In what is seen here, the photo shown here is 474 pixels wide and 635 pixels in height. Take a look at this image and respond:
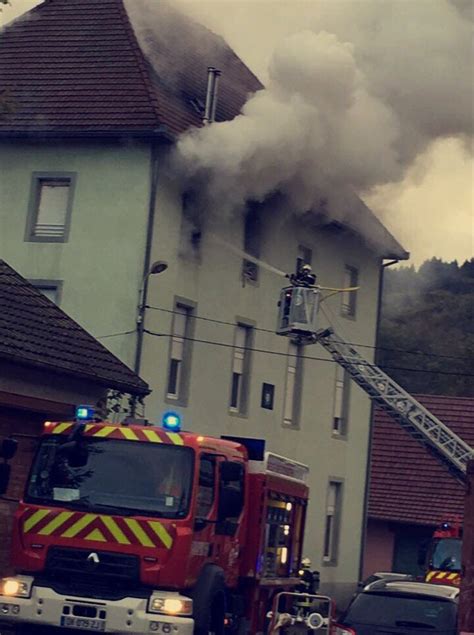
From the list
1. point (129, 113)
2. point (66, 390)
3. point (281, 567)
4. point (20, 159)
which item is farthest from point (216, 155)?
point (281, 567)

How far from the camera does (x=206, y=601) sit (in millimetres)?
14023

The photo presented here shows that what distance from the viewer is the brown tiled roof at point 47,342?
62.6ft

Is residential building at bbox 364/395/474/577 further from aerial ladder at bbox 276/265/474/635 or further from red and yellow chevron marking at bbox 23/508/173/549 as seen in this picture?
red and yellow chevron marking at bbox 23/508/173/549

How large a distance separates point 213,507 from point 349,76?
14.4 meters

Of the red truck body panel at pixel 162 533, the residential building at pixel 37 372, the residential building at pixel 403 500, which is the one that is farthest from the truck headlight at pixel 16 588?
the residential building at pixel 403 500

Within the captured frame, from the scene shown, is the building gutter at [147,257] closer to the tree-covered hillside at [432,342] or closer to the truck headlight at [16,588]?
the truck headlight at [16,588]

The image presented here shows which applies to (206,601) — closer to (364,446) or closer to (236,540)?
(236,540)

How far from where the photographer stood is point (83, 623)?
13.5m

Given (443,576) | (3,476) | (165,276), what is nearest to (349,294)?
(165,276)

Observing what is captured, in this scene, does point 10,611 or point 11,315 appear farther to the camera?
point 11,315

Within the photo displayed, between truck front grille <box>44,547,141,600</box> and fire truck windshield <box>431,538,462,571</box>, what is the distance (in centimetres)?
1430

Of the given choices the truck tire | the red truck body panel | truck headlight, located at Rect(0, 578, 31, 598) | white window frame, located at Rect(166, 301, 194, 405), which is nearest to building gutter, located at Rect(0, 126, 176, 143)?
white window frame, located at Rect(166, 301, 194, 405)

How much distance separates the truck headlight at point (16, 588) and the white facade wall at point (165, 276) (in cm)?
1278

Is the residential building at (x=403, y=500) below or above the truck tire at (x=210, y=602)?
above
